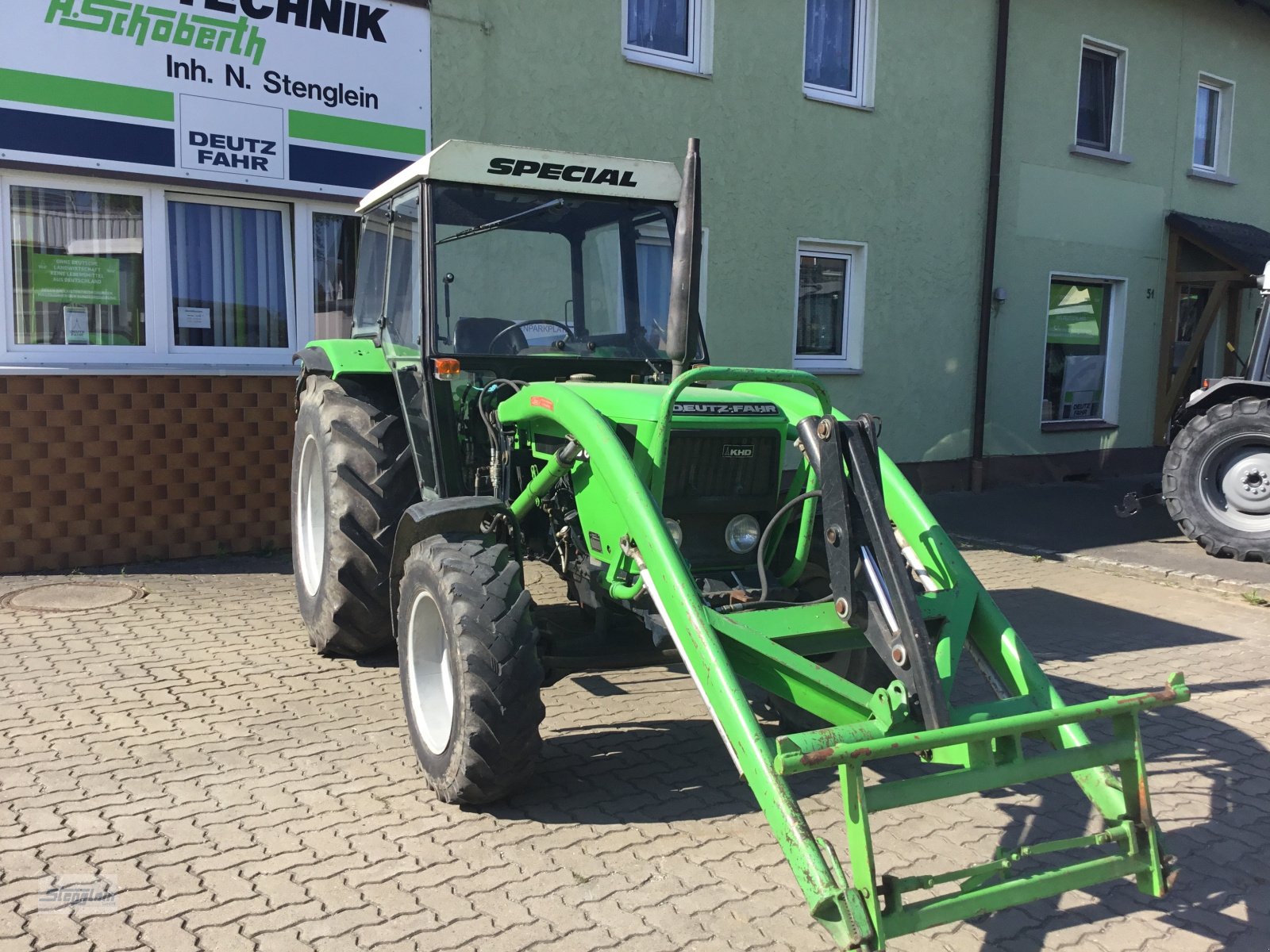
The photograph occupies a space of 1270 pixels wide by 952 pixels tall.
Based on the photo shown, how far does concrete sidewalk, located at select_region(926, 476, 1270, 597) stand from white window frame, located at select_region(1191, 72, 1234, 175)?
462cm

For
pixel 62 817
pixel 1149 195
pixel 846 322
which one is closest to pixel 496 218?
pixel 62 817

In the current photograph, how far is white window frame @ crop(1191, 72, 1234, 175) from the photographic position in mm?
12993

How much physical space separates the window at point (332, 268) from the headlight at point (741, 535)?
14.7ft

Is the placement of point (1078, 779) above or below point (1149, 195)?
below

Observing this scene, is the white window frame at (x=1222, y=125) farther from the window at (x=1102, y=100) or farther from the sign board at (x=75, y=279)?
the sign board at (x=75, y=279)

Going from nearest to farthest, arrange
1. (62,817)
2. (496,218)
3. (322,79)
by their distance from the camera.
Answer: (62,817), (496,218), (322,79)

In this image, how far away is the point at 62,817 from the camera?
10.9ft

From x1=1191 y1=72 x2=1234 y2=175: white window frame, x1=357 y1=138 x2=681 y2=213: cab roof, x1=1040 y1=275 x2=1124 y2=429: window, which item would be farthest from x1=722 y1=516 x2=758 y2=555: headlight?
x1=1191 y1=72 x2=1234 y2=175: white window frame

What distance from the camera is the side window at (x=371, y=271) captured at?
4957mm

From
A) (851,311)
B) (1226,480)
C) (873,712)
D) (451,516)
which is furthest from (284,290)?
(1226,480)

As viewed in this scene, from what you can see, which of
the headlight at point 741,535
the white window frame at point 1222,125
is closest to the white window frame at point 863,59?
the white window frame at point 1222,125

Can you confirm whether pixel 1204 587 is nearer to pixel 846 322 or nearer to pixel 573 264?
pixel 846 322

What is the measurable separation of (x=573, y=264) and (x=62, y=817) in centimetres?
285

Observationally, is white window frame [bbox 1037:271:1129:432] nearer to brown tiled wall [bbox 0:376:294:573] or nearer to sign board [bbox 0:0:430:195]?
sign board [bbox 0:0:430:195]
